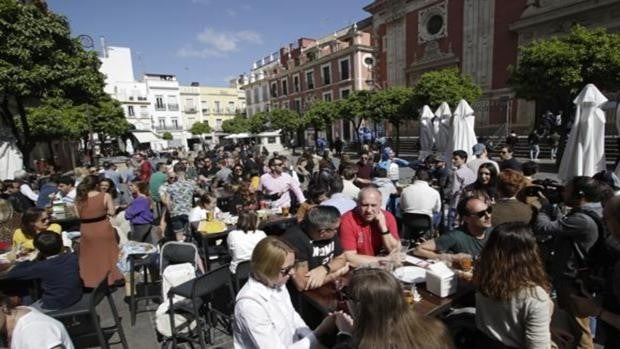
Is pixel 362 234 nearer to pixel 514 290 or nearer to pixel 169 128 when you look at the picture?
pixel 514 290

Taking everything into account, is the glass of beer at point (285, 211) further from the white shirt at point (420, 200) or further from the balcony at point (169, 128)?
the balcony at point (169, 128)

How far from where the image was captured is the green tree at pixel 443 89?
17.5 m

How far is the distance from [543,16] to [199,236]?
2243 centimetres

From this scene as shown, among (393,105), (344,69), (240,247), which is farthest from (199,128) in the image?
(240,247)

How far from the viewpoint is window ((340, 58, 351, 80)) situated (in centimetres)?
3641

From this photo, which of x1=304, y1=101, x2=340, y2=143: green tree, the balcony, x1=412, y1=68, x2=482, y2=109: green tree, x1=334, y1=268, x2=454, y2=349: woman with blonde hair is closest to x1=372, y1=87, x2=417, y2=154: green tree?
x1=412, y1=68, x2=482, y2=109: green tree

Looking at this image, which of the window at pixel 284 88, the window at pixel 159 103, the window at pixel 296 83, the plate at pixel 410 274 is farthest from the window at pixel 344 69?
the plate at pixel 410 274

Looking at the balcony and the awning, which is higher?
the balcony

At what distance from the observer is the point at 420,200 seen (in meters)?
5.19

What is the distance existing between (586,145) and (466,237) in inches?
185

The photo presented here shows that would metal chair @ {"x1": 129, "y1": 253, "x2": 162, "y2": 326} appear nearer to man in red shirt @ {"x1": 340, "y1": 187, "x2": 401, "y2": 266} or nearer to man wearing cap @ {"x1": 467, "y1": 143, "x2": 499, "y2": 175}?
man in red shirt @ {"x1": 340, "y1": 187, "x2": 401, "y2": 266}

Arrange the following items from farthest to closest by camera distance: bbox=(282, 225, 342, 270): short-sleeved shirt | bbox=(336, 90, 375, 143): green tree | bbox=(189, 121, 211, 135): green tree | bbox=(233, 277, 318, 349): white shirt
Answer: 1. bbox=(189, 121, 211, 135): green tree
2. bbox=(336, 90, 375, 143): green tree
3. bbox=(282, 225, 342, 270): short-sleeved shirt
4. bbox=(233, 277, 318, 349): white shirt

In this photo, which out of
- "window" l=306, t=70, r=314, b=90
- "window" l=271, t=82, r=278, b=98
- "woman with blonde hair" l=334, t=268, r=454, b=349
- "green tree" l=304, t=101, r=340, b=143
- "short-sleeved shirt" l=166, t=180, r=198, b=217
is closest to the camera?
"woman with blonde hair" l=334, t=268, r=454, b=349

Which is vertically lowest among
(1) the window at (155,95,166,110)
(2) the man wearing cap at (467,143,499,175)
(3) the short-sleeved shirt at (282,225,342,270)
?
(3) the short-sleeved shirt at (282,225,342,270)
